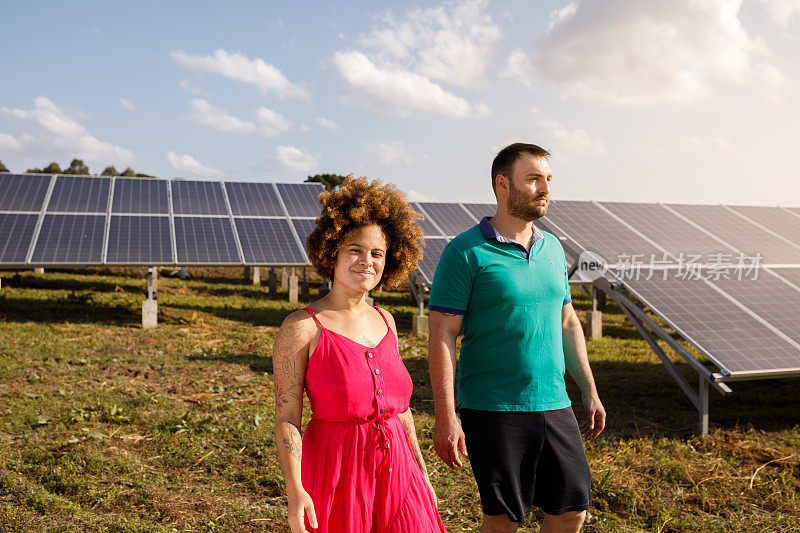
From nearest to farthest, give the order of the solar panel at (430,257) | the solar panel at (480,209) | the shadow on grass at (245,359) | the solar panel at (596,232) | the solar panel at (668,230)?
1. the solar panel at (596,232)
2. the solar panel at (668,230)
3. the shadow on grass at (245,359)
4. the solar panel at (430,257)
5. the solar panel at (480,209)

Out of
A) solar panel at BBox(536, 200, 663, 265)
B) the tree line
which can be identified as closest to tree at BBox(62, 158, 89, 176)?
the tree line

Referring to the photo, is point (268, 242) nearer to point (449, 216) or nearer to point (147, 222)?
point (147, 222)

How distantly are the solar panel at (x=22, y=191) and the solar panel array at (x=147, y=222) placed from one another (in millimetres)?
20

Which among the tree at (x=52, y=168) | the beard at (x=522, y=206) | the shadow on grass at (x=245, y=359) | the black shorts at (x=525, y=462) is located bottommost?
the shadow on grass at (x=245, y=359)

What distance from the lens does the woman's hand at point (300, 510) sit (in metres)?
2.42

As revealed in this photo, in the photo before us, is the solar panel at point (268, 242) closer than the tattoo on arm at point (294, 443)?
No

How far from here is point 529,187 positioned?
3279mm

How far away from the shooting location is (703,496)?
222 inches

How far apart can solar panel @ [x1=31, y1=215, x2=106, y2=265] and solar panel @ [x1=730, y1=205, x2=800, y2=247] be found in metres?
13.2

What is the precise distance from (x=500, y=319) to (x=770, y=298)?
6.59m

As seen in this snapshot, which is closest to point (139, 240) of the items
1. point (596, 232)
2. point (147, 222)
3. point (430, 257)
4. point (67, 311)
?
point (147, 222)

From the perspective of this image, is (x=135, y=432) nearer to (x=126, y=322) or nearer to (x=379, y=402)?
(x=379, y=402)

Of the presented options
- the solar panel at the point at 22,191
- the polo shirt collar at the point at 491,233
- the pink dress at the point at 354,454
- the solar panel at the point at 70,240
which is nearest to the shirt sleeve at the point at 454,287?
the polo shirt collar at the point at 491,233

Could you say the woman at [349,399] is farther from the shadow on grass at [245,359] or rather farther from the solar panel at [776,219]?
the solar panel at [776,219]
